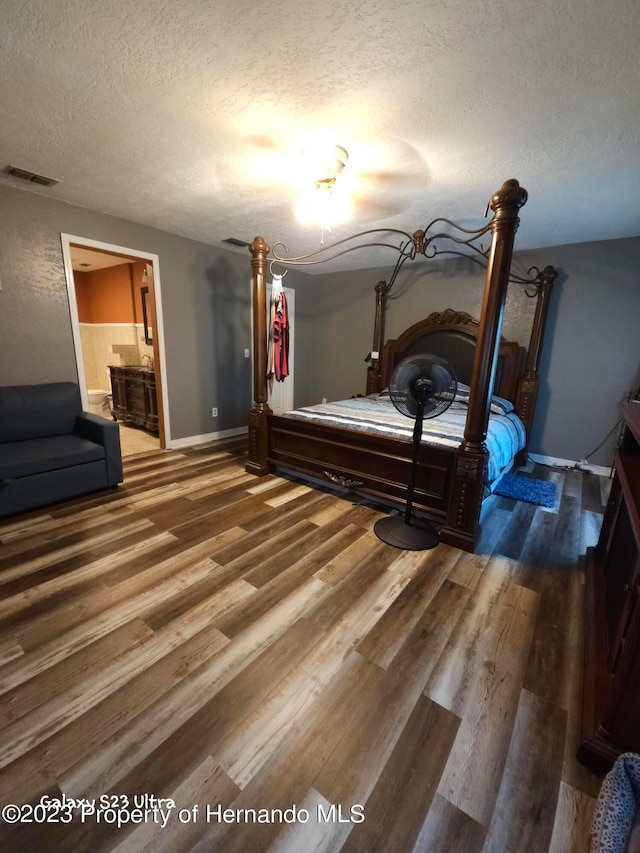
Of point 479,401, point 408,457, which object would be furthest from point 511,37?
point 408,457

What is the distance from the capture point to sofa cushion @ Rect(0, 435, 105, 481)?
95.0 inches

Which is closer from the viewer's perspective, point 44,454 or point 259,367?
point 44,454

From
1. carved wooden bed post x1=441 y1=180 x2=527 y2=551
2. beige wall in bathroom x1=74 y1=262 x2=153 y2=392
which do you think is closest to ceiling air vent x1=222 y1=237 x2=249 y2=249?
beige wall in bathroom x1=74 y1=262 x2=153 y2=392

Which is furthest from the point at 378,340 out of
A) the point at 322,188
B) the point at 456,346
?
the point at 322,188

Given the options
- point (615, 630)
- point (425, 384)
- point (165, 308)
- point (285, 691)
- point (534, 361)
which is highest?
point (165, 308)

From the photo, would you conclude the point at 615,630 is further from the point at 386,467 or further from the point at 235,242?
the point at 235,242

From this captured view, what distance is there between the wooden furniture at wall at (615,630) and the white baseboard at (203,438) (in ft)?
13.4

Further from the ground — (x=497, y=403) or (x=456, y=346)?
(x=456, y=346)

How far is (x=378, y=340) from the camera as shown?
4.86 metres

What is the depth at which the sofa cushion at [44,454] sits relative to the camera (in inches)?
95.0

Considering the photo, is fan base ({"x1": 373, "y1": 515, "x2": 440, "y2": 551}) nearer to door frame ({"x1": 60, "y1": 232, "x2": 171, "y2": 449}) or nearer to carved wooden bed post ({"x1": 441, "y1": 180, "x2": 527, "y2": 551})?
carved wooden bed post ({"x1": 441, "y1": 180, "x2": 527, "y2": 551})

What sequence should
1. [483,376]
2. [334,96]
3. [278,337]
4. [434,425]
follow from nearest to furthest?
[334,96] < [483,376] < [434,425] < [278,337]

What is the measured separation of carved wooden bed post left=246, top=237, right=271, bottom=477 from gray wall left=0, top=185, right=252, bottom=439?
128 cm

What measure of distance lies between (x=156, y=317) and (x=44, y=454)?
1.91 m
